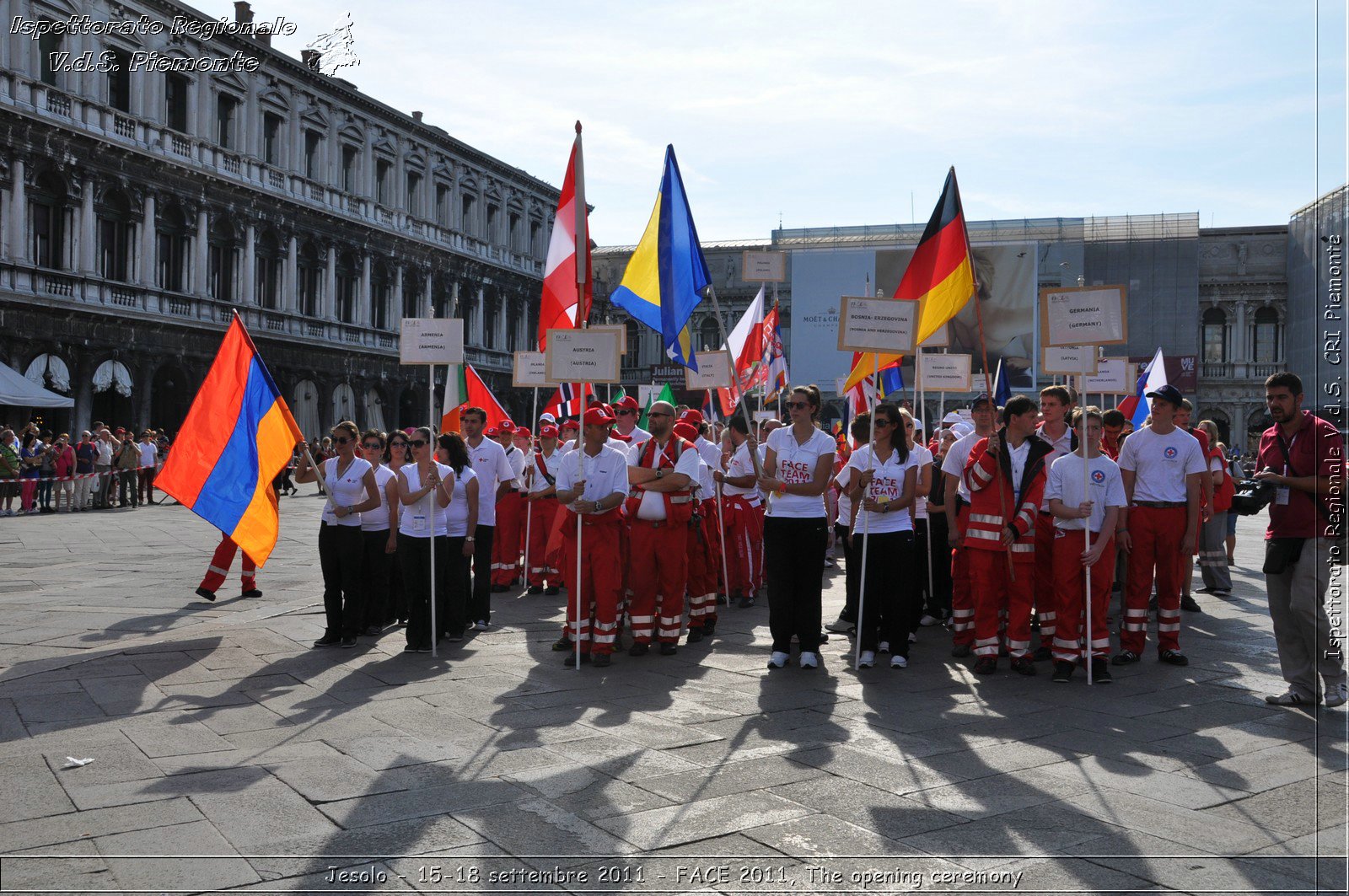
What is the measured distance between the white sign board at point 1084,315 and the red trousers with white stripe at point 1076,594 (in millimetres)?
1193

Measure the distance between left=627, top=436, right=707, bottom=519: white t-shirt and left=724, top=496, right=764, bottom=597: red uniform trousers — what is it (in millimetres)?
2275

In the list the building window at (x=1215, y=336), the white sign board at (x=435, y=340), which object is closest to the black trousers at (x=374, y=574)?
the white sign board at (x=435, y=340)

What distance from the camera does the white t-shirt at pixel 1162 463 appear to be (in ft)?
24.0

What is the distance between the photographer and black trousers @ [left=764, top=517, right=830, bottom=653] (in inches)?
278

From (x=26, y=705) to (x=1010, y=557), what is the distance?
17.7 ft

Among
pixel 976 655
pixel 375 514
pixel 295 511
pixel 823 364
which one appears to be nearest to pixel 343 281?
pixel 295 511

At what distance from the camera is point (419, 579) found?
26.0 ft

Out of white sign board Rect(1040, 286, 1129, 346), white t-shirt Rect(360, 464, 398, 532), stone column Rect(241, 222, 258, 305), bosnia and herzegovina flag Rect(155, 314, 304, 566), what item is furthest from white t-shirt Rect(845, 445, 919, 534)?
stone column Rect(241, 222, 258, 305)

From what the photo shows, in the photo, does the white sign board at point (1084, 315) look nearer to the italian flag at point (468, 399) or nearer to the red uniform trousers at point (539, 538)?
the red uniform trousers at point (539, 538)

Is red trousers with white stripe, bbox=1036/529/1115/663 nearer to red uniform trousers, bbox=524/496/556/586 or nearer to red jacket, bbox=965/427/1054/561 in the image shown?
red jacket, bbox=965/427/1054/561

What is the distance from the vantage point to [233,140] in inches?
1345

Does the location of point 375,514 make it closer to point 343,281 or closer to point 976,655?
point 976,655

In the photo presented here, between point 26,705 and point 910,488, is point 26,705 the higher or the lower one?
the lower one

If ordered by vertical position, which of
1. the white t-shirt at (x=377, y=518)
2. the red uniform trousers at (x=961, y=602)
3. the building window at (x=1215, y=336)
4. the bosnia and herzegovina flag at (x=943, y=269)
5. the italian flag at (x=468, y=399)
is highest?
the building window at (x=1215, y=336)
